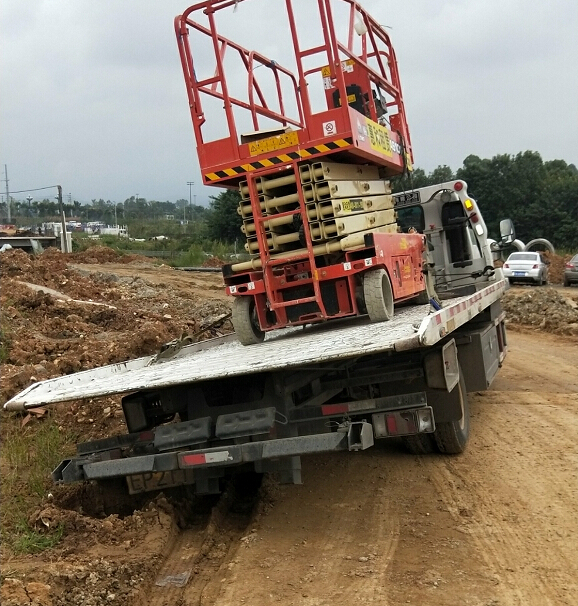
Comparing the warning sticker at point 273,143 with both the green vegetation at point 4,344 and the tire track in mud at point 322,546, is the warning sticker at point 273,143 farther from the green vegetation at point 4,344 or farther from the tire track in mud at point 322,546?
the green vegetation at point 4,344

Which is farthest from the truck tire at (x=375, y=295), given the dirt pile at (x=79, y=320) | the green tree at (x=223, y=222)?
the green tree at (x=223, y=222)

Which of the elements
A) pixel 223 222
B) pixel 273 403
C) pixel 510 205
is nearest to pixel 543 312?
pixel 273 403

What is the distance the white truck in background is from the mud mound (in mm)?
9921

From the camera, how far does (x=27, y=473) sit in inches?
245

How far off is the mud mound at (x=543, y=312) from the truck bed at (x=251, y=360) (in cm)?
956

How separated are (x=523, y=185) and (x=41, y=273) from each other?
3807 cm

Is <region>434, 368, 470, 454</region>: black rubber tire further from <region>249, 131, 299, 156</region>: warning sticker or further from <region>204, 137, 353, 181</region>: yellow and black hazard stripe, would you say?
<region>249, 131, 299, 156</region>: warning sticker

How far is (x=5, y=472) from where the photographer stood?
6.27 meters

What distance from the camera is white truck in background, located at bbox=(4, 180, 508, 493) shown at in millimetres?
4617

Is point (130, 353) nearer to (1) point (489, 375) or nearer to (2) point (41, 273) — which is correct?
(1) point (489, 375)

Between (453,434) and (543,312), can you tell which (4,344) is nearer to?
(453,434)

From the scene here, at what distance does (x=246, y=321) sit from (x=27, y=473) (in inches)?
93.6

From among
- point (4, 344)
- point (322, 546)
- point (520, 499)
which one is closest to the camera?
point (322, 546)

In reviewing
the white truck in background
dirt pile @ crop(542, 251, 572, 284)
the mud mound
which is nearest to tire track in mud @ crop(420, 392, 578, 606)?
the white truck in background
